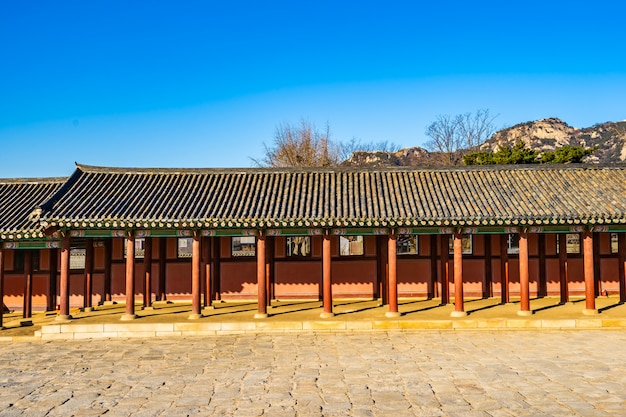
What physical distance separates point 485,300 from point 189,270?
1153 cm

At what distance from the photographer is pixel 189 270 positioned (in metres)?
19.2

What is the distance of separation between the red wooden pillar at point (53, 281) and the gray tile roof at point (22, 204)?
198 centimetres

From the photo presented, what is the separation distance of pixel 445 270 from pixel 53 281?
580 inches

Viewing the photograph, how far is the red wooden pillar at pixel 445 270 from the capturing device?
1814cm

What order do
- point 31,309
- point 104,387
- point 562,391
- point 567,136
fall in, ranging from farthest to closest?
1. point 567,136
2. point 31,309
3. point 104,387
4. point 562,391

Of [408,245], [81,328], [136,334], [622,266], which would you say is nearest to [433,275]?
[408,245]

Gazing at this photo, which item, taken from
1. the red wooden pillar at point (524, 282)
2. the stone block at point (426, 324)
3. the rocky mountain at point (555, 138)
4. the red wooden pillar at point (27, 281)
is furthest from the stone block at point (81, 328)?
the rocky mountain at point (555, 138)

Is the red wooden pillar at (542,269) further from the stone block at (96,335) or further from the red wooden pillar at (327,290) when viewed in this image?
the stone block at (96,335)

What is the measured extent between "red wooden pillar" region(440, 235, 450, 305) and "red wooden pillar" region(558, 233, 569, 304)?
12.9ft

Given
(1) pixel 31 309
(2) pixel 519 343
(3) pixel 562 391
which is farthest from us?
(1) pixel 31 309

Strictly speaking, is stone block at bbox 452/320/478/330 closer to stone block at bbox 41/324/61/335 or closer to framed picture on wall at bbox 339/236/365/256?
framed picture on wall at bbox 339/236/365/256

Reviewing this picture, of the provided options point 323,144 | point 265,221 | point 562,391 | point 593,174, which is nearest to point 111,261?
point 265,221

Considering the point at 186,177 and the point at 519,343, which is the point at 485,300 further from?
the point at 186,177

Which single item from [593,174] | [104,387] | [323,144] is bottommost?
[104,387]
